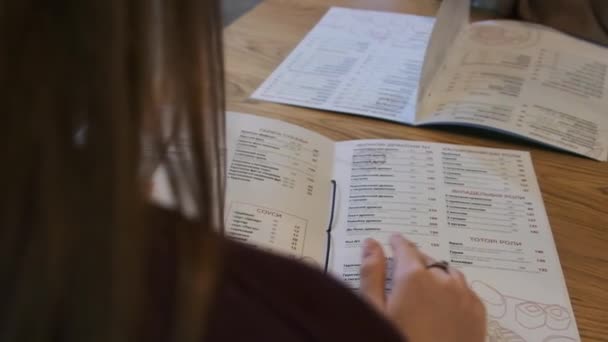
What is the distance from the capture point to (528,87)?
0.84 m

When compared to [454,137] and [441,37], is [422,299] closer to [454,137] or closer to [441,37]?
[454,137]

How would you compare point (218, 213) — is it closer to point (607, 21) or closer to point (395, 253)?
point (395, 253)

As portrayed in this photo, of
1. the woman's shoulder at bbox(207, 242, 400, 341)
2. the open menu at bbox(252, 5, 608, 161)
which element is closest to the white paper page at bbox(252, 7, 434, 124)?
the open menu at bbox(252, 5, 608, 161)

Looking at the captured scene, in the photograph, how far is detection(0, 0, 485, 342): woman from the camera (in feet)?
0.85

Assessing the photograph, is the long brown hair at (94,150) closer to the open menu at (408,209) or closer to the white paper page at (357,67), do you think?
the open menu at (408,209)

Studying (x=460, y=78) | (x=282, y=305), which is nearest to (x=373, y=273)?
(x=282, y=305)

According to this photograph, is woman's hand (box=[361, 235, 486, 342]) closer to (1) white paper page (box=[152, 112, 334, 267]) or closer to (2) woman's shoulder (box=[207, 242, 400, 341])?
(1) white paper page (box=[152, 112, 334, 267])

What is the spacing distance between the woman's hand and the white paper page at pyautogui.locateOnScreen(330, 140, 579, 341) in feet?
0.08

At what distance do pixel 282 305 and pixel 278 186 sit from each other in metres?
0.35

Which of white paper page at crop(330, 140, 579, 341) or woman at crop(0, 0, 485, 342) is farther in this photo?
white paper page at crop(330, 140, 579, 341)

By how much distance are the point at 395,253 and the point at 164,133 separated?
33 cm

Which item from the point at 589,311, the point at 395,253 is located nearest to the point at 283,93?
the point at 395,253

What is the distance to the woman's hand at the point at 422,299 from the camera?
53 centimetres

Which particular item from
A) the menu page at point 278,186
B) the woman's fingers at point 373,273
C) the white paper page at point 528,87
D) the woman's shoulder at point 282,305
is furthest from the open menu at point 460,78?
the woman's shoulder at point 282,305
